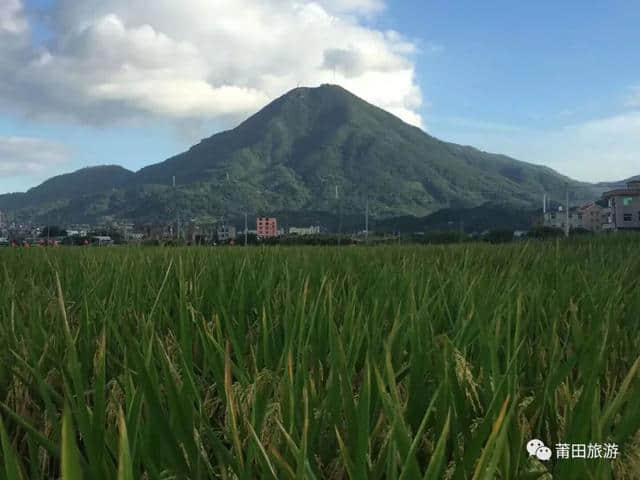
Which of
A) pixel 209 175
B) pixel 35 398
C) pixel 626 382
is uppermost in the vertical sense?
pixel 209 175

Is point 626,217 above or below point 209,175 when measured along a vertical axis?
below

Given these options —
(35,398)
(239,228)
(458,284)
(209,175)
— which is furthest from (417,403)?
(209,175)

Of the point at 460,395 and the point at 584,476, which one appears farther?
the point at 460,395

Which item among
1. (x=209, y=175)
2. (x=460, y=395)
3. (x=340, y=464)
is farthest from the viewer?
(x=209, y=175)

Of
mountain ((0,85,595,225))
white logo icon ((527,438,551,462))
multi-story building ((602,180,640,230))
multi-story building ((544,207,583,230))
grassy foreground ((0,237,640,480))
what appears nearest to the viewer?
grassy foreground ((0,237,640,480))

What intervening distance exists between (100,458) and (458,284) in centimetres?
177

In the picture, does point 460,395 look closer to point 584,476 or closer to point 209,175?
point 584,476

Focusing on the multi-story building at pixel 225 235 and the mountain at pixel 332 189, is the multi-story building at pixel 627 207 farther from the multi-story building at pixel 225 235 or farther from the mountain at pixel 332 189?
the mountain at pixel 332 189

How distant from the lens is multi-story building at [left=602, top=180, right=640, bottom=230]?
72.0m

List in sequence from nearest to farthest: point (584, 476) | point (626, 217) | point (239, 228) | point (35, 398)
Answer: point (584, 476)
point (35, 398)
point (626, 217)
point (239, 228)

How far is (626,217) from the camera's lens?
75.9 meters

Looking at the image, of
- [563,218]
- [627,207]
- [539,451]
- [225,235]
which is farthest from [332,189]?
[539,451]

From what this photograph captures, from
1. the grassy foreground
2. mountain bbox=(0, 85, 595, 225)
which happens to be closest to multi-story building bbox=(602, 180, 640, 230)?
mountain bbox=(0, 85, 595, 225)

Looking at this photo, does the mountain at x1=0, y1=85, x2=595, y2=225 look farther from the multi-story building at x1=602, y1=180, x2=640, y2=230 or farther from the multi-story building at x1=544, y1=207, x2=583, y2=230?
the multi-story building at x1=602, y1=180, x2=640, y2=230
